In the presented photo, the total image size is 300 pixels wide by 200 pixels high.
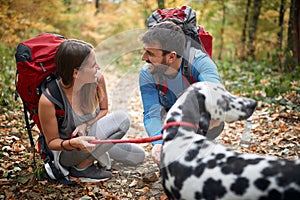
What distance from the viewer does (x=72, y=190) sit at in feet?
9.71

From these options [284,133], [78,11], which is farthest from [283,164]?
[78,11]

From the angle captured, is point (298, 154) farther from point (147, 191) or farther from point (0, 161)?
point (0, 161)

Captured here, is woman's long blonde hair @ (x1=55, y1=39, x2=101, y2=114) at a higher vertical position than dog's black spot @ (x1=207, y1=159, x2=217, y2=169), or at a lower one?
higher

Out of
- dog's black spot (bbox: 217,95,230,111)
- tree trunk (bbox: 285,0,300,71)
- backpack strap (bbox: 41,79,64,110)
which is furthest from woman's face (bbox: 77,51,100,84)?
tree trunk (bbox: 285,0,300,71)

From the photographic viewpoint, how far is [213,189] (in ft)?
5.32

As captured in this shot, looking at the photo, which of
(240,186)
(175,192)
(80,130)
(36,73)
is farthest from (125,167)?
(240,186)

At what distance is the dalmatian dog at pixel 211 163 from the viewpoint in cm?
153

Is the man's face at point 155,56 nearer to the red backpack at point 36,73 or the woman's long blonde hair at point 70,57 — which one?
the woman's long blonde hair at point 70,57

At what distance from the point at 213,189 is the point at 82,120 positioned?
1.70 meters

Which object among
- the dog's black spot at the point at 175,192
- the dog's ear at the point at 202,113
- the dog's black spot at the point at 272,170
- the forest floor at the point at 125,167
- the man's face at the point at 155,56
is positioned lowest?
the forest floor at the point at 125,167

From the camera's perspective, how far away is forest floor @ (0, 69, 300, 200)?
2.88 meters

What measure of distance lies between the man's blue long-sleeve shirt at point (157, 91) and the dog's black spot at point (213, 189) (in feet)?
3.11

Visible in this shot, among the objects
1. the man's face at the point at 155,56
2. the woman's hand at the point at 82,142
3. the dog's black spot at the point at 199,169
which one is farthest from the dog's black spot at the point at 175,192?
the man's face at the point at 155,56

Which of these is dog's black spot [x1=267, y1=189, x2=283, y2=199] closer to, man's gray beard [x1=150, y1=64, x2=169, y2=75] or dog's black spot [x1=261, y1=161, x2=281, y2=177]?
dog's black spot [x1=261, y1=161, x2=281, y2=177]
